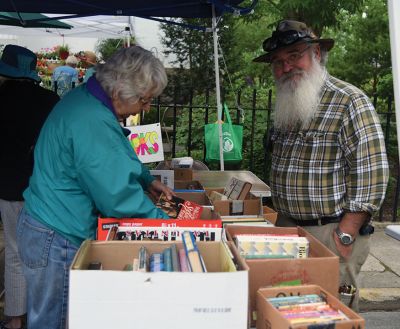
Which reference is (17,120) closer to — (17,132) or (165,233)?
(17,132)

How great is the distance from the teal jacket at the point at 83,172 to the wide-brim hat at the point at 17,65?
3.36ft

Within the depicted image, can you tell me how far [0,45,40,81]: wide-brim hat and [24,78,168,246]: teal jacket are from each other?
1.02m

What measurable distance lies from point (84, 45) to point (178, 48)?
116 inches

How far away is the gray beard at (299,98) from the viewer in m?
2.52

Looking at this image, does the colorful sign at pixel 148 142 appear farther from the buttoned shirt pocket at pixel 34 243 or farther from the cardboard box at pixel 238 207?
the buttoned shirt pocket at pixel 34 243

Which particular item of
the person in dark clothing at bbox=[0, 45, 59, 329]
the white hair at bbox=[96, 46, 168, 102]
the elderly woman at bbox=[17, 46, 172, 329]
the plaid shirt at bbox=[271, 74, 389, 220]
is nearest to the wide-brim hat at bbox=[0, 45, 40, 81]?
the person in dark clothing at bbox=[0, 45, 59, 329]

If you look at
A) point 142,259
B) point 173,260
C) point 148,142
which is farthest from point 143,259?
point 148,142

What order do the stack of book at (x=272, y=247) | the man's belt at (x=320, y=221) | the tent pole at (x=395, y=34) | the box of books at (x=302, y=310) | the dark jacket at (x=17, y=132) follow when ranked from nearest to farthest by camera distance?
the box of books at (x=302, y=310), the tent pole at (x=395, y=34), the stack of book at (x=272, y=247), the man's belt at (x=320, y=221), the dark jacket at (x=17, y=132)

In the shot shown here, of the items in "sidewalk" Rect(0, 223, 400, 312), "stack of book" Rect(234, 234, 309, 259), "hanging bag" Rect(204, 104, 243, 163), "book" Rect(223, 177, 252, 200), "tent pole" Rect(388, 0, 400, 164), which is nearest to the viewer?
"tent pole" Rect(388, 0, 400, 164)

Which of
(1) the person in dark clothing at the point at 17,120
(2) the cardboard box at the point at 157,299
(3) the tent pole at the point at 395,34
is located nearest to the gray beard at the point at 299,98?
(3) the tent pole at the point at 395,34

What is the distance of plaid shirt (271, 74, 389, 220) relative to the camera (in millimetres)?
2299

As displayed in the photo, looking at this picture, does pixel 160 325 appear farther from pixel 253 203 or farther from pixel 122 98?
pixel 253 203

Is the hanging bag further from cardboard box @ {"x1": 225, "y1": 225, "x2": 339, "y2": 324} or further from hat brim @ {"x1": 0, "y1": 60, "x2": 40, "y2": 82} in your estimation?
cardboard box @ {"x1": 225, "y1": 225, "x2": 339, "y2": 324}

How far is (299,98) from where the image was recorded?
255cm
